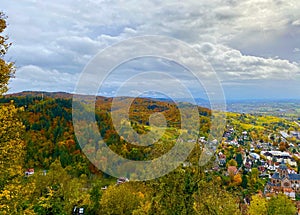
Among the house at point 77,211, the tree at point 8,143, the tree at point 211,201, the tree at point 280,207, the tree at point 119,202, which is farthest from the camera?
the tree at point 280,207

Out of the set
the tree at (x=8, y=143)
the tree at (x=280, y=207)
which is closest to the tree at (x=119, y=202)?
the tree at (x=280, y=207)

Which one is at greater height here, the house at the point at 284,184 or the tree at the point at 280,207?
the tree at the point at 280,207

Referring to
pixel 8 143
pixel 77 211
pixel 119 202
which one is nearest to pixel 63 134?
pixel 77 211

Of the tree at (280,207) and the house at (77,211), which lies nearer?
the house at (77,211)

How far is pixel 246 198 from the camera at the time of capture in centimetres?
2734

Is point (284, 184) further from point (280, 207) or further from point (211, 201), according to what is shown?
point (211, 201)

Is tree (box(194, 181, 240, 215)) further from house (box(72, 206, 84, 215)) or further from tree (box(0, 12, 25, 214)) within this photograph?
house (box(72, 206, 84, 215))

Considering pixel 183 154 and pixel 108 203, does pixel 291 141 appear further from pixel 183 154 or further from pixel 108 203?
pixel 183 154

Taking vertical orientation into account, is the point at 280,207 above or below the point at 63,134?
below

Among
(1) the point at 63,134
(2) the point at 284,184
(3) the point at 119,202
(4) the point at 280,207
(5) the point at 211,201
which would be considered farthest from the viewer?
(1) the point at 63,134

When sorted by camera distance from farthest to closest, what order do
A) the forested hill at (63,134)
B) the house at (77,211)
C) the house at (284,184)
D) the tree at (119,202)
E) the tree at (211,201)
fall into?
the forested hill at (63,134) < the house at (284,184) < the house at (77,211) < the tree at (119,202) < the tree at (211,201)

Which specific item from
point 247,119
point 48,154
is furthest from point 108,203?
point 247,119

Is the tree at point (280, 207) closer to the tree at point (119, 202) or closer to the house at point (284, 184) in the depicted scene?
the tree at point (119, 202)

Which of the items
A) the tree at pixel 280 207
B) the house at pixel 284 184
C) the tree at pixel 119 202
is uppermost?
the tree at pixel 119 202
